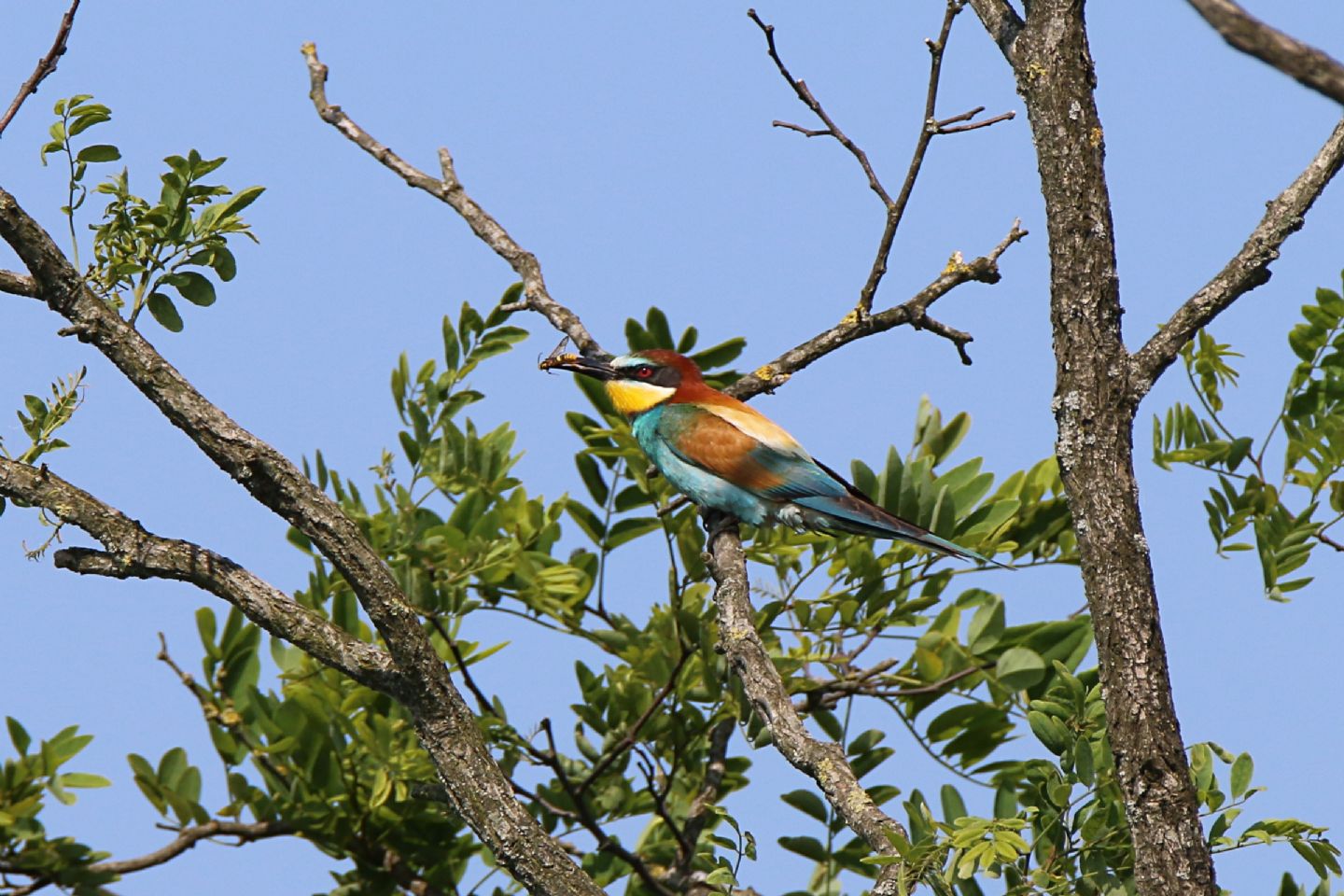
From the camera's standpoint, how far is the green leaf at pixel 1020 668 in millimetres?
4008

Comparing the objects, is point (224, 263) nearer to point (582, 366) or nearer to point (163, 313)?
point (163, 313)

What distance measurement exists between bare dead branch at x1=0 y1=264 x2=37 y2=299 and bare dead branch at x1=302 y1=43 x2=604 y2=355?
180 cm

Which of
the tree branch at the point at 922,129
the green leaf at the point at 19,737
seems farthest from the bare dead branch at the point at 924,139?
the green leaf at the point at 19,737

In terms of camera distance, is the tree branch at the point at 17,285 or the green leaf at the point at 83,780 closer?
the tree branch at the point at 17,285

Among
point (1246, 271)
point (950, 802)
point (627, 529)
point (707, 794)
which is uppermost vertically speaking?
point (627, 529)

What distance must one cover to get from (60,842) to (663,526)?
1866mm

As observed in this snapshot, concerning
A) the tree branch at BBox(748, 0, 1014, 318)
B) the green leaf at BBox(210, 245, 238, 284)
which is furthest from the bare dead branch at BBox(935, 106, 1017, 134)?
the green leaf at BBox(210, 245, 238, 284)

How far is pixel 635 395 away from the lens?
4.91 meters

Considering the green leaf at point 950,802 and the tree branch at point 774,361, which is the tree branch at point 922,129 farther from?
the green leaf at point 950,802

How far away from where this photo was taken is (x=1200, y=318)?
3098 millimetres

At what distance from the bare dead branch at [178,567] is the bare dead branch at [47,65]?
0.72m

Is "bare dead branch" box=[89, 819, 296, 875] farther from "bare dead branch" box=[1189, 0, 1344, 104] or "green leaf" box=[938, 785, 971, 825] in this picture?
"bare dead branch" box=[1189, 0, 1344, 104]

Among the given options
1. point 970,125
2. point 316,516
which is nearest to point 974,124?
point 970,125

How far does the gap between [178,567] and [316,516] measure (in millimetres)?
300
